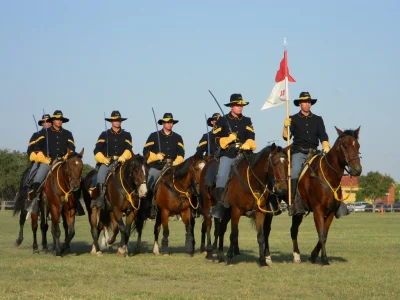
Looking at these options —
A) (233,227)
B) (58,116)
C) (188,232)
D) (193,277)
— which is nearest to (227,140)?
(233,227)

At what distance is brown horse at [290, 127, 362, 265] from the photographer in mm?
17138

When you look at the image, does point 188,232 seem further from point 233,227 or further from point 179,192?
point 233,227

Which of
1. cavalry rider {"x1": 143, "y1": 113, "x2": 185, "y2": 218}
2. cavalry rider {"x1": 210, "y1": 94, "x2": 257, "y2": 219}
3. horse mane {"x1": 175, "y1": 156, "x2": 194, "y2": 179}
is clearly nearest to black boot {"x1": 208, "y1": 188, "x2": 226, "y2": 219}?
cavalry rider {"x1": 210, "y1": 94, "x2": 257, "y2": 219}

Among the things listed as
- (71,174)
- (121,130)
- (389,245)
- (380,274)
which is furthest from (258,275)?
(389,245)

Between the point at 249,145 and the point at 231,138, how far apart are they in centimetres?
45

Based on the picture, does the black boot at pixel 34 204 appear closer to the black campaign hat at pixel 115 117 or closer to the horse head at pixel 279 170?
the black campaign hat at pixel 115 117

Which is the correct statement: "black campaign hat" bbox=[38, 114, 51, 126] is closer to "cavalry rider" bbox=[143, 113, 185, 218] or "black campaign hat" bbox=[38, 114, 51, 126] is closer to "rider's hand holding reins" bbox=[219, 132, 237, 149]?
"cavalry rider" bbox=[143, 113, 185, 218]

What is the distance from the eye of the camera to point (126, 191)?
20.7m

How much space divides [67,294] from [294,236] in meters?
7.53

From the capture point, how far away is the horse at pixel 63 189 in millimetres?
20359

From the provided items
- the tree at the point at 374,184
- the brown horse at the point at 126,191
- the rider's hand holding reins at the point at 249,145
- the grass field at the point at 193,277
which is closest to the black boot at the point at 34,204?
the grass field at the point at 193,277

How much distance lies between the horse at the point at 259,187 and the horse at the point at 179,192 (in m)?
3.12

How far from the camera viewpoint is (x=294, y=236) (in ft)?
62.6

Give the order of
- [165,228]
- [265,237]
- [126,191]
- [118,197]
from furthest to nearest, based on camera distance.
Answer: [165,228], [118,197], [126,191], [265,237]
